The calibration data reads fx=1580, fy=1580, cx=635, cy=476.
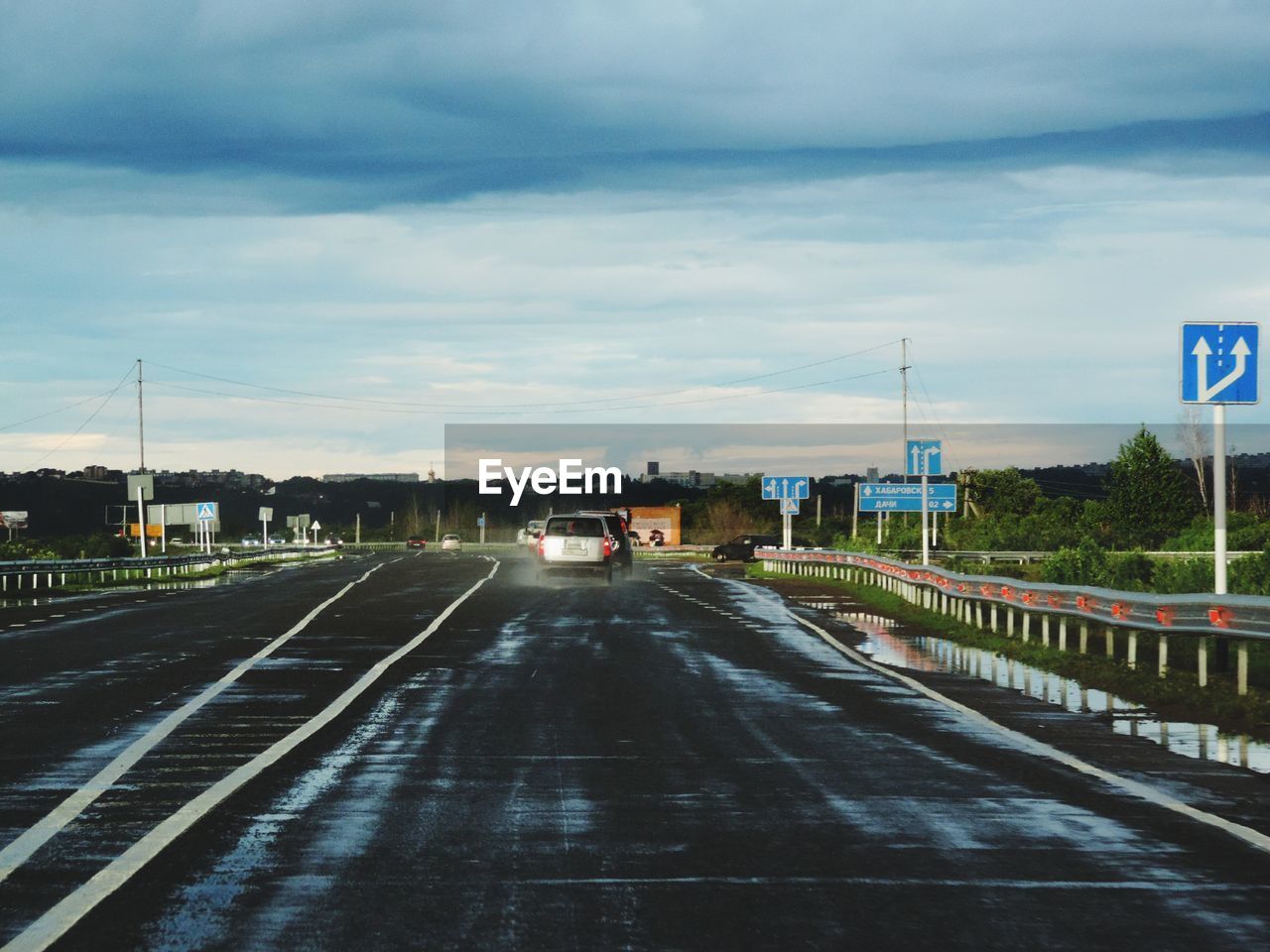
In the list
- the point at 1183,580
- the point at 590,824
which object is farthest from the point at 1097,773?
the point at 1183,580

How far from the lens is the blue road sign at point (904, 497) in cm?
4625

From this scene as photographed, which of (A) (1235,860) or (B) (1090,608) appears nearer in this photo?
(A) (1235,860)

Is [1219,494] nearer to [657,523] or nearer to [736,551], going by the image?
[736,551]

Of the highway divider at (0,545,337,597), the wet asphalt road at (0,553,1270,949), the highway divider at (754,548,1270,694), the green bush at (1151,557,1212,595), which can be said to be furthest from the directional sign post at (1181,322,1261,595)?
the highway divider at (0,545,337,597)

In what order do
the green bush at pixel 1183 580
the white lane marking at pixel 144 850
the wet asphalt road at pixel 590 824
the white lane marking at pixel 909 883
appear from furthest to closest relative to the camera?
the green bush at pixel 1183 580, the white lane marking at pixel 909 883, the wet asphalt road at pixel 590 824, the white lane marking at pixel 144 850

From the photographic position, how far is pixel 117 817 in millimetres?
8852

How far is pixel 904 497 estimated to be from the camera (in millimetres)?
51219

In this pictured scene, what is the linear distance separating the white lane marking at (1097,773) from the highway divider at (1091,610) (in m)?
2.70

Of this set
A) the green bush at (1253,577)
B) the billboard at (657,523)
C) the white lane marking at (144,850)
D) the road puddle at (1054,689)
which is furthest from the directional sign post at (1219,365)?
the billboard at (657,523)

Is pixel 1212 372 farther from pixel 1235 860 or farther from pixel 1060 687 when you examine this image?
pixel 1235 860

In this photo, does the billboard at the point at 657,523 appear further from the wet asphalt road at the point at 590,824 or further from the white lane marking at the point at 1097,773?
the wet asphalt road at the point at 590,824

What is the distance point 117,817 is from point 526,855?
2.58 metres

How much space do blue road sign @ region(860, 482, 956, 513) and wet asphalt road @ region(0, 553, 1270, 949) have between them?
2869 centimetres

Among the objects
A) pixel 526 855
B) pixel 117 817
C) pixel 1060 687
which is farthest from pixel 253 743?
pixel 1060 687
